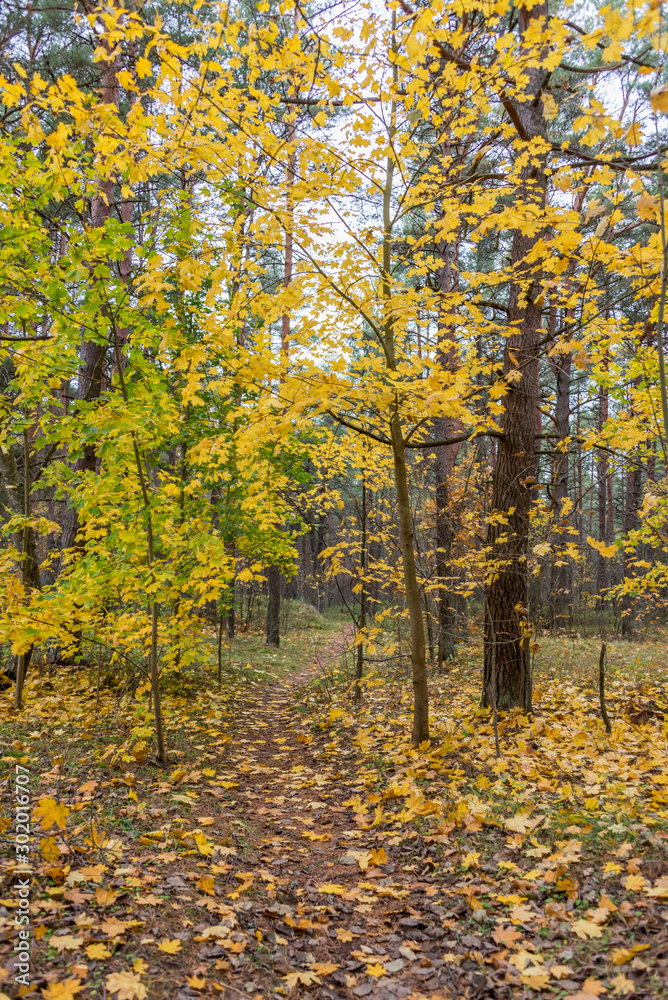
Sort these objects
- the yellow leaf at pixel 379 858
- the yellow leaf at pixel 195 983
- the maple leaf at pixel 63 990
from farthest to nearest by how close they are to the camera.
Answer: the yellow leaf at pixel 379 858 < the yellow leaf at pixel 195 983 < the maple leaf at pixel 63 990

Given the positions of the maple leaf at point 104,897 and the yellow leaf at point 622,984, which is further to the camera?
the maple leaf at point 104,897

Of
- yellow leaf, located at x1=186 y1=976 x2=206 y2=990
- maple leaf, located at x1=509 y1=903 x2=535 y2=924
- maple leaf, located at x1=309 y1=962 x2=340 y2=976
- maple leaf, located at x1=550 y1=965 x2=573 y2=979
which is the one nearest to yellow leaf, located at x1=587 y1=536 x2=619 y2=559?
maple leaf, located at x1=509 y1=903 x2=535 y2=924

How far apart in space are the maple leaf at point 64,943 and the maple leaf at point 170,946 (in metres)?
0.35

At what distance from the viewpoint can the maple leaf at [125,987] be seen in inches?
82.7

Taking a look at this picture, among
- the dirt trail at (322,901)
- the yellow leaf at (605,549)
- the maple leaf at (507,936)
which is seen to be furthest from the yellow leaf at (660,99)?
the dirt trail at (322,901)

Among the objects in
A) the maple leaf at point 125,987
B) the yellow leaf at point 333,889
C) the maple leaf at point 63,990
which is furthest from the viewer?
the yellow leaf at point 333,889

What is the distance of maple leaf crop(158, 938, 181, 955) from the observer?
7.95 ft

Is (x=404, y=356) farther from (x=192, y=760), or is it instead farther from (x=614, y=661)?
(x=614, y=661)

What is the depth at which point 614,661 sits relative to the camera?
9023 mm

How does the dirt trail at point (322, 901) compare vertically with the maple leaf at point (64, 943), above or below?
below

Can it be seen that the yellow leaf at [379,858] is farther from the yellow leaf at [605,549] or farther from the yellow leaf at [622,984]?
the yellow leaf at [605,549]

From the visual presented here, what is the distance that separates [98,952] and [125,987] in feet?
0.80

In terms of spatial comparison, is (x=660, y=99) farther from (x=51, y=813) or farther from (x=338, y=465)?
(x=338, y=465)

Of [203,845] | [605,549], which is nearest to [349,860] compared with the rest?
[203,845]
